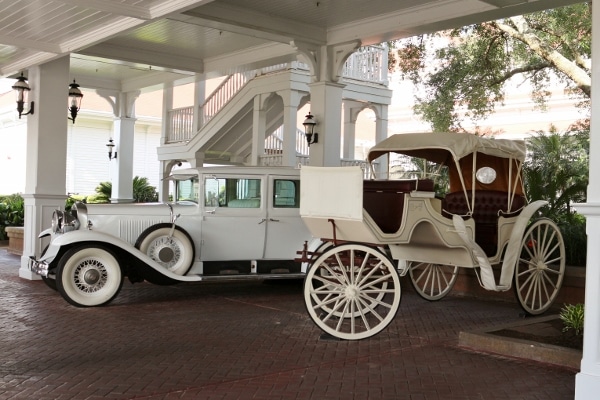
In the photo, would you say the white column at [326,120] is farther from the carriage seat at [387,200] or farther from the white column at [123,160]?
the white column at [123,160]

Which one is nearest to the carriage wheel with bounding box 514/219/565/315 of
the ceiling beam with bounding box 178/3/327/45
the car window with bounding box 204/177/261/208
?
the car window with bounding box 204/177/261/208

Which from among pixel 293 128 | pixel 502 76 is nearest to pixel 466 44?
pixel 502 76

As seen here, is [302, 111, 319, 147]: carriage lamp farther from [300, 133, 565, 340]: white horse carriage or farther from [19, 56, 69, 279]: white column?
Answer: [19, 56, 69, 279]: white column

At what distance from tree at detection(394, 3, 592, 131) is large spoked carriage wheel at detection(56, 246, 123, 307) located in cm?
1080

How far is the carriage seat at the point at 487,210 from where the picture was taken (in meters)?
8.89

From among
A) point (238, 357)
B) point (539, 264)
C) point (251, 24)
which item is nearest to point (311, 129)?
point (251, 24)

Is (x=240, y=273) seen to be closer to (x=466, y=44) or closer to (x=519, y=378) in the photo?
(x=519, y=378)

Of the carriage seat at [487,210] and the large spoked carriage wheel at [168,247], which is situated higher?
the carriage seat at [487,210]

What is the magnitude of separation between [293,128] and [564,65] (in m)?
6.17

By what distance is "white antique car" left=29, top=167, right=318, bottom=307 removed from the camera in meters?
9.09

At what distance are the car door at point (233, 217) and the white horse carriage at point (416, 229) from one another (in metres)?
1.10

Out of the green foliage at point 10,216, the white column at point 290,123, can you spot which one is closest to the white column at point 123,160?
the green foliage at point 10,216

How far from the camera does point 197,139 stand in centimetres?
1831

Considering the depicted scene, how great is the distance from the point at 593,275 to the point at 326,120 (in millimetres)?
7614
